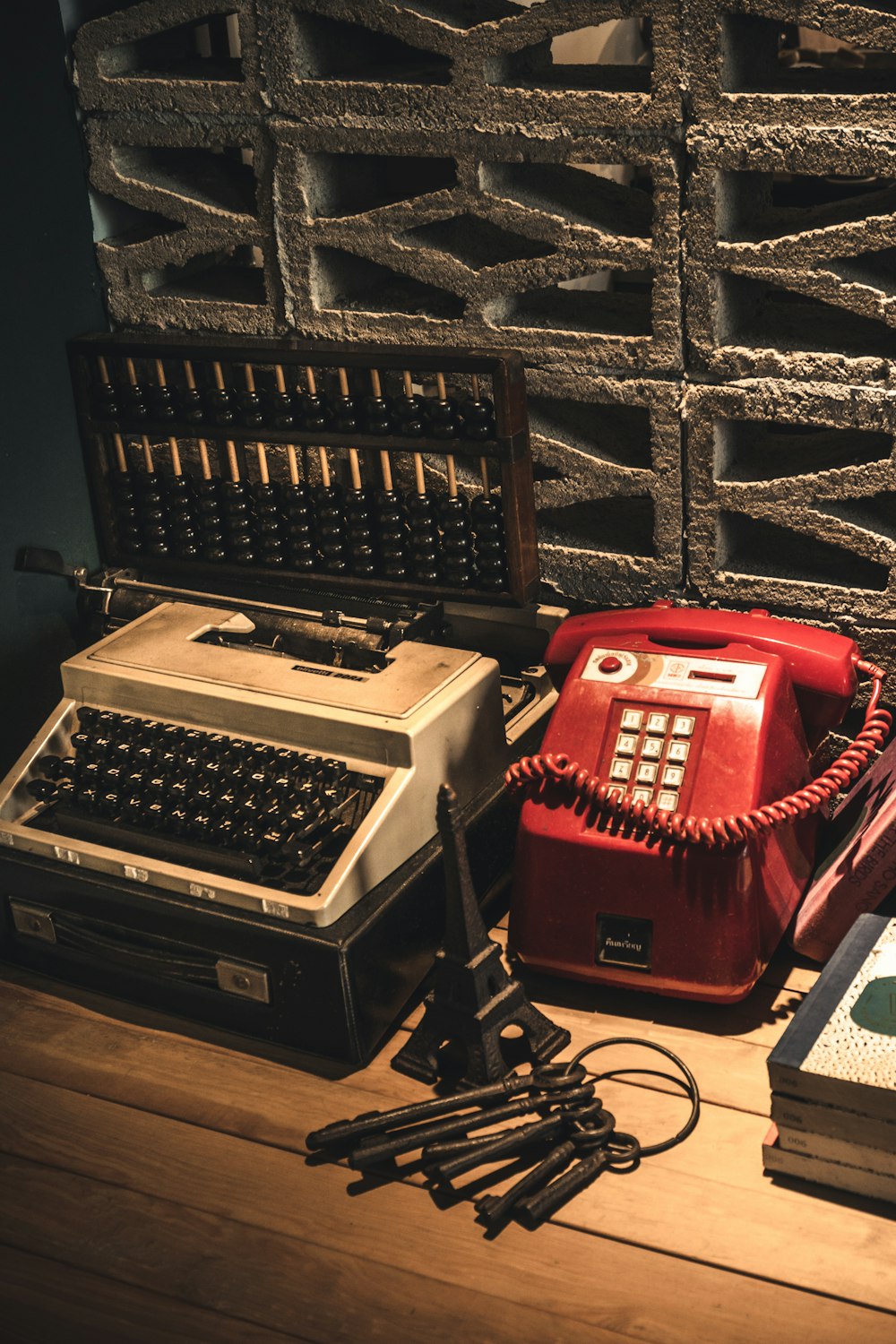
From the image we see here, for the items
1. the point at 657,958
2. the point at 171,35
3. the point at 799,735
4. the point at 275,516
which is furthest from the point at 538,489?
the point at 171,35

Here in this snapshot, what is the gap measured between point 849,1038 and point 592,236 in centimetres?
129

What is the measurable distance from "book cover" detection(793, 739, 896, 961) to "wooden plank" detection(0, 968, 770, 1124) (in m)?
0.21

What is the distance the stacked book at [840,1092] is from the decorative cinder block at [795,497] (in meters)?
0.75

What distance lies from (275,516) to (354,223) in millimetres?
534

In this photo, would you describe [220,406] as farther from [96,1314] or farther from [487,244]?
[96,1314]

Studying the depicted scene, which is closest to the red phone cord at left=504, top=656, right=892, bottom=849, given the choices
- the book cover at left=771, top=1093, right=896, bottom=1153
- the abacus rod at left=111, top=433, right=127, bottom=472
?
the book cover at left=771, top=1093, right=896, bottom=1153

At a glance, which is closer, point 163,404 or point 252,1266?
point 252,1266

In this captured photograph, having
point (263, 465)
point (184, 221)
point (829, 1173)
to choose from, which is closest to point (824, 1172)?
point (829, 1173)

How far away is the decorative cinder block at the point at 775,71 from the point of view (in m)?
2.02

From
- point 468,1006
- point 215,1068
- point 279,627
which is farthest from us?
point 279,627

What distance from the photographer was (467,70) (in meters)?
2.27

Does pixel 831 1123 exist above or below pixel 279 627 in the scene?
below

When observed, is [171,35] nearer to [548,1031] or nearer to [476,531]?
[476,531]

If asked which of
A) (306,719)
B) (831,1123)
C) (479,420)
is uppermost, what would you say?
(479,420)
